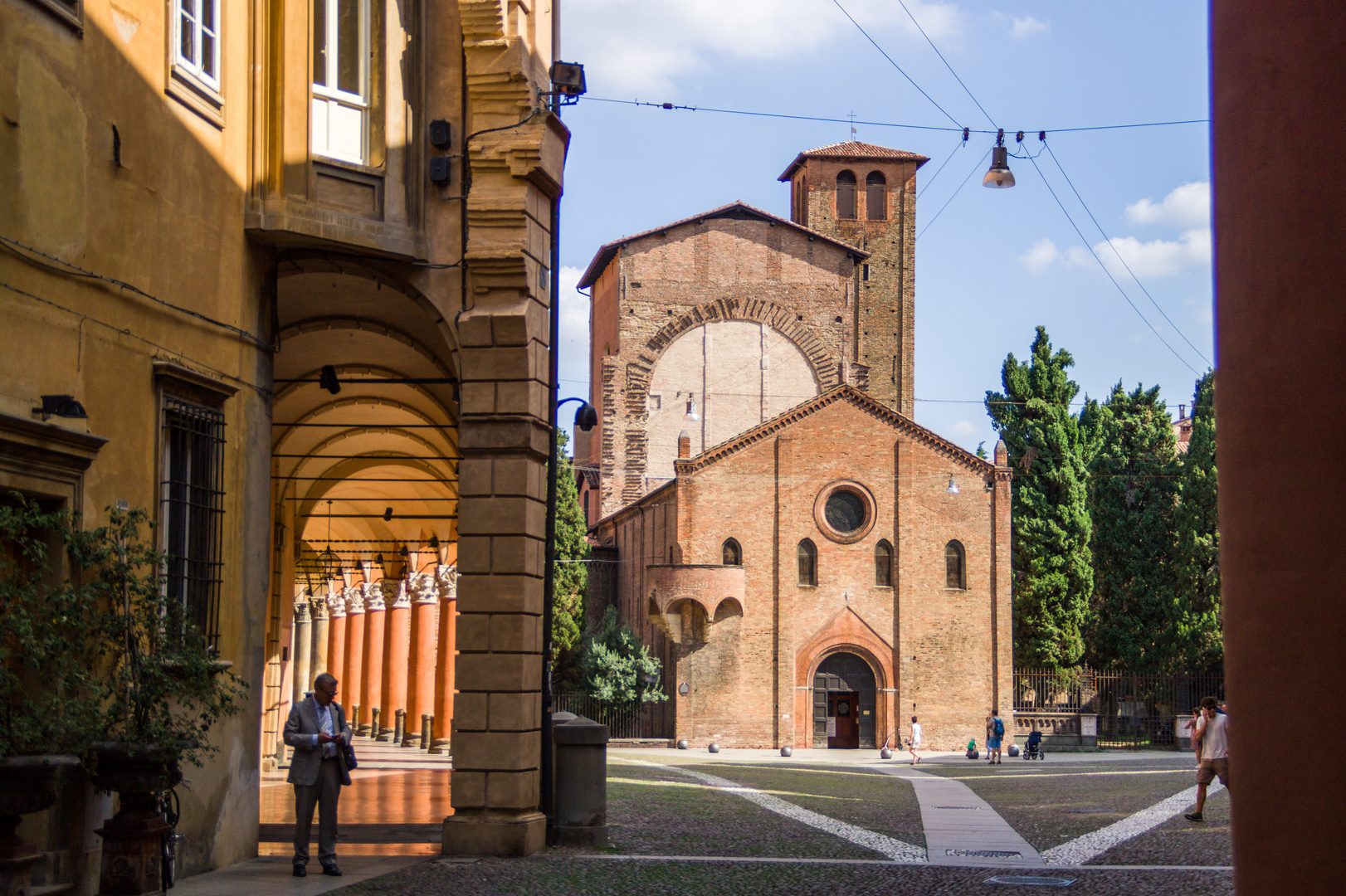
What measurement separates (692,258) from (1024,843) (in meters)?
38.2

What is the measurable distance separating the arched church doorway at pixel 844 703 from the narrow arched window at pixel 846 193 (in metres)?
20.0

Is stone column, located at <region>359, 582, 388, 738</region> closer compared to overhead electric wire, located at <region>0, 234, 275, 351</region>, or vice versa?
overhead electric wire, located at <region>0, 234, 275, 351</region>

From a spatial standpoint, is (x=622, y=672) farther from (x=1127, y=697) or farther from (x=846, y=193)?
(x=846, y=193)

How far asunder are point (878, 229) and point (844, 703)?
20.6m

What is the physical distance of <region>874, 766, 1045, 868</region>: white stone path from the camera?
1204 centimetres

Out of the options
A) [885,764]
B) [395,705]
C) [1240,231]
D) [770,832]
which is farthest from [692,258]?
[1240,231]

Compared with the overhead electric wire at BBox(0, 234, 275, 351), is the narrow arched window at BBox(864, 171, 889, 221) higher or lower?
higher

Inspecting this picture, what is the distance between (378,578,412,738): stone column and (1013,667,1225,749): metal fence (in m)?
21.0

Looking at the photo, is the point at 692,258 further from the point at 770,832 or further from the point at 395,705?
the point at 770,832

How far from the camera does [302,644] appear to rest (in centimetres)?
2678

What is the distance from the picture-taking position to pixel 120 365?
8.95 metres

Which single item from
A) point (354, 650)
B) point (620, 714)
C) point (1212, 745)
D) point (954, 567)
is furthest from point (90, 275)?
point (954, 567)

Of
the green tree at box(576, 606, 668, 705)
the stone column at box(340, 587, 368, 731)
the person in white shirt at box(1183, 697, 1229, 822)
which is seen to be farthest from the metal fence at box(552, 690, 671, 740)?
the person in white shirt at box(1183, 697, 1229, 822)

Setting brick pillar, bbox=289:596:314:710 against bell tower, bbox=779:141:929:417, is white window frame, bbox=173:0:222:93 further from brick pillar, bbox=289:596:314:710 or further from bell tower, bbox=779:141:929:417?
bell tower, bbox=779:141:929:417
